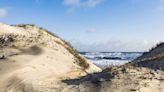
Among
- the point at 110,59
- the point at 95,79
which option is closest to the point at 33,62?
the point at 95,79

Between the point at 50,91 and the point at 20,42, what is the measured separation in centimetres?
410

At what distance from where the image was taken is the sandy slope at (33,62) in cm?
1034

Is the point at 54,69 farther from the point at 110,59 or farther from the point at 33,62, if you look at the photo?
the point at 110,59

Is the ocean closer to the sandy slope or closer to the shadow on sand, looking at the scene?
the sandy slope

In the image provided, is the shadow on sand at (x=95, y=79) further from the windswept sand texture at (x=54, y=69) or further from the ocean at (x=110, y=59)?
the ocean at (x=110, y=59)

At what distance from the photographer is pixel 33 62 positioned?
12.0 meters

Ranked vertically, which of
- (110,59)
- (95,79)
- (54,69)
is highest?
(110,59)

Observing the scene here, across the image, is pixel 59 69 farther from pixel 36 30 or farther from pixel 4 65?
pixel 36 30

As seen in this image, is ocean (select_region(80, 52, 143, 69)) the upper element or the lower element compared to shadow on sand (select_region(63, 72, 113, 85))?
upper

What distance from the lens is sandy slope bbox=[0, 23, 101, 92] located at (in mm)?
10344

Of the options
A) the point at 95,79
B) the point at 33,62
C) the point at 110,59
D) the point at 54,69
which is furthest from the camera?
the point at 110,59

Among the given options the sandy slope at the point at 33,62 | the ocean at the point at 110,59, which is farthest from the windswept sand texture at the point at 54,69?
the ocean at the point at 110,59

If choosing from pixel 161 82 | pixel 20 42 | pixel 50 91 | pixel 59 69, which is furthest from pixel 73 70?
pixel 161 82

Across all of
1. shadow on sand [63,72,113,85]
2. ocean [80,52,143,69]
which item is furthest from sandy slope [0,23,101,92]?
ocean [80,52,143,69]
